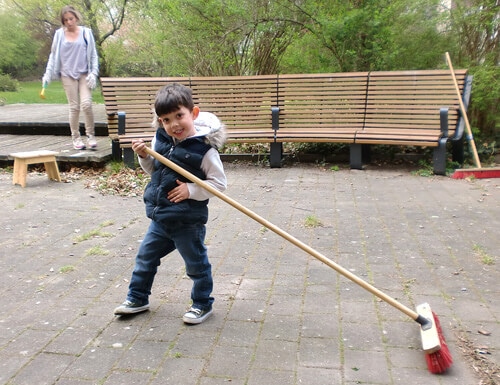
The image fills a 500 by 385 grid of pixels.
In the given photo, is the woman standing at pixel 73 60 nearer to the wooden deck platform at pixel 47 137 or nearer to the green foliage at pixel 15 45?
the wooden deck platform at pixel 47 137

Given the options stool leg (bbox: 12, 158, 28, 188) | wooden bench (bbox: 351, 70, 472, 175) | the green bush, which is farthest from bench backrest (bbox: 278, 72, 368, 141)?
the green bush

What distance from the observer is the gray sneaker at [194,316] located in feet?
10.00

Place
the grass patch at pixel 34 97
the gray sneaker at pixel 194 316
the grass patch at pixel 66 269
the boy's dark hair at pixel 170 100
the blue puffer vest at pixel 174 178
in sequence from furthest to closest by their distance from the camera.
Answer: the grass patch at pixel 34 97, the grass patch at pixel 66 269, the gray sneaker at pixel 194 316, the blue puffer vest at pixel 174 178, the boy's dark hair at pixel 170 100

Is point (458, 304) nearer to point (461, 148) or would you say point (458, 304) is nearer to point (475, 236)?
point (475, 236)

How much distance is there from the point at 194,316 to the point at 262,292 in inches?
24.2

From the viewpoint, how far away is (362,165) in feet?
24.2

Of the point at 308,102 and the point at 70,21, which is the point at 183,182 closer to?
the point at 308,102

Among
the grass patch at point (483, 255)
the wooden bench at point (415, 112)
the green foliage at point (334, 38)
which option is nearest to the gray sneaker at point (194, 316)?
the grass patch at point (483, 255)

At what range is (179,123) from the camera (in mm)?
2783

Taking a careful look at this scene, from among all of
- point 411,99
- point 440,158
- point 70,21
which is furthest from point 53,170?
point 440,158

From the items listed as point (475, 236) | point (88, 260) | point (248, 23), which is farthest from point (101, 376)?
point (248, 23)

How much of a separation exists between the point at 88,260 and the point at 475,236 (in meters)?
3.36

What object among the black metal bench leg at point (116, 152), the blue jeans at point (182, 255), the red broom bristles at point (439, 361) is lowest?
the red broom bristles at point (439, 361)

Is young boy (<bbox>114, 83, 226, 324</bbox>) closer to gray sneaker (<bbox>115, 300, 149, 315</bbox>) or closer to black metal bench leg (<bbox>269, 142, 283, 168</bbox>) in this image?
gray sneaker (<bbox>115, 300, 149, 315</bbox>)
